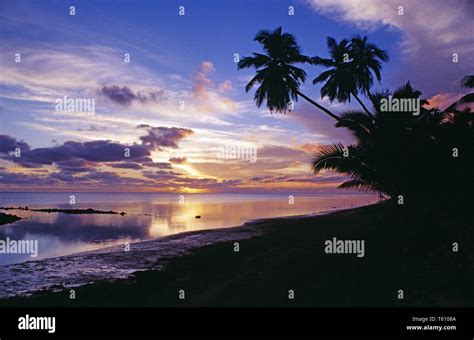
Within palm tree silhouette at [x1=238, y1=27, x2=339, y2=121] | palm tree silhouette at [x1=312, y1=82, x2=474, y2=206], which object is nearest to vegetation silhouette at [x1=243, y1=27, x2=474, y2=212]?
palm tree silhouette at [x1=312, y1=82, x2=474, y2=206]

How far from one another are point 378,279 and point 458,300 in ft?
8.95

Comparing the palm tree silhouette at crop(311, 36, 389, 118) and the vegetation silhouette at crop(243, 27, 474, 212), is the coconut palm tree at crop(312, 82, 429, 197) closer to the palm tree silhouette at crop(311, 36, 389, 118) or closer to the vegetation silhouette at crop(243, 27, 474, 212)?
the vegetation silhouette at crop(243, 27, 474, 212)

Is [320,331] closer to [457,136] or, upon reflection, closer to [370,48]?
[457,136]

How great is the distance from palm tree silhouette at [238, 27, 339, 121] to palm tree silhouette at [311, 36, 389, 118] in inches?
82.6

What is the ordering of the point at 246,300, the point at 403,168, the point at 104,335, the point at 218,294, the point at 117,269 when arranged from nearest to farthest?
the point at 104,335, the point at 246,300, the point at 218,294, the point at 403,168, the point at 117,269

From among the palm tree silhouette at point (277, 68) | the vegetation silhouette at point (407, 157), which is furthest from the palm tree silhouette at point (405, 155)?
the palm tree silhouette at point (277, 68)

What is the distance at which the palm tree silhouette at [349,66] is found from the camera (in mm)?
26078

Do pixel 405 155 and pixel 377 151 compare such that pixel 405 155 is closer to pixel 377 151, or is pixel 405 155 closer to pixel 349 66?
pixel 377 151

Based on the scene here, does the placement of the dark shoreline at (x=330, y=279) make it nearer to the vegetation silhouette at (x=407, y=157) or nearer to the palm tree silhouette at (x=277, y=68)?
the vegetation silhouette at (x=407, y=157)

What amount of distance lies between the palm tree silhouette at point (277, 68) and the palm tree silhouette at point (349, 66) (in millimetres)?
2099

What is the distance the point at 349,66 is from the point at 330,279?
63.5 ft

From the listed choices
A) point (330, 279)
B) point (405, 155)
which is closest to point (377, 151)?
point (405, 155)

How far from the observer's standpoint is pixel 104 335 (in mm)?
7930

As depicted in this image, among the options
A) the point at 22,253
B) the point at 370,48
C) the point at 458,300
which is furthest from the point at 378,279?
the point at 22,253
